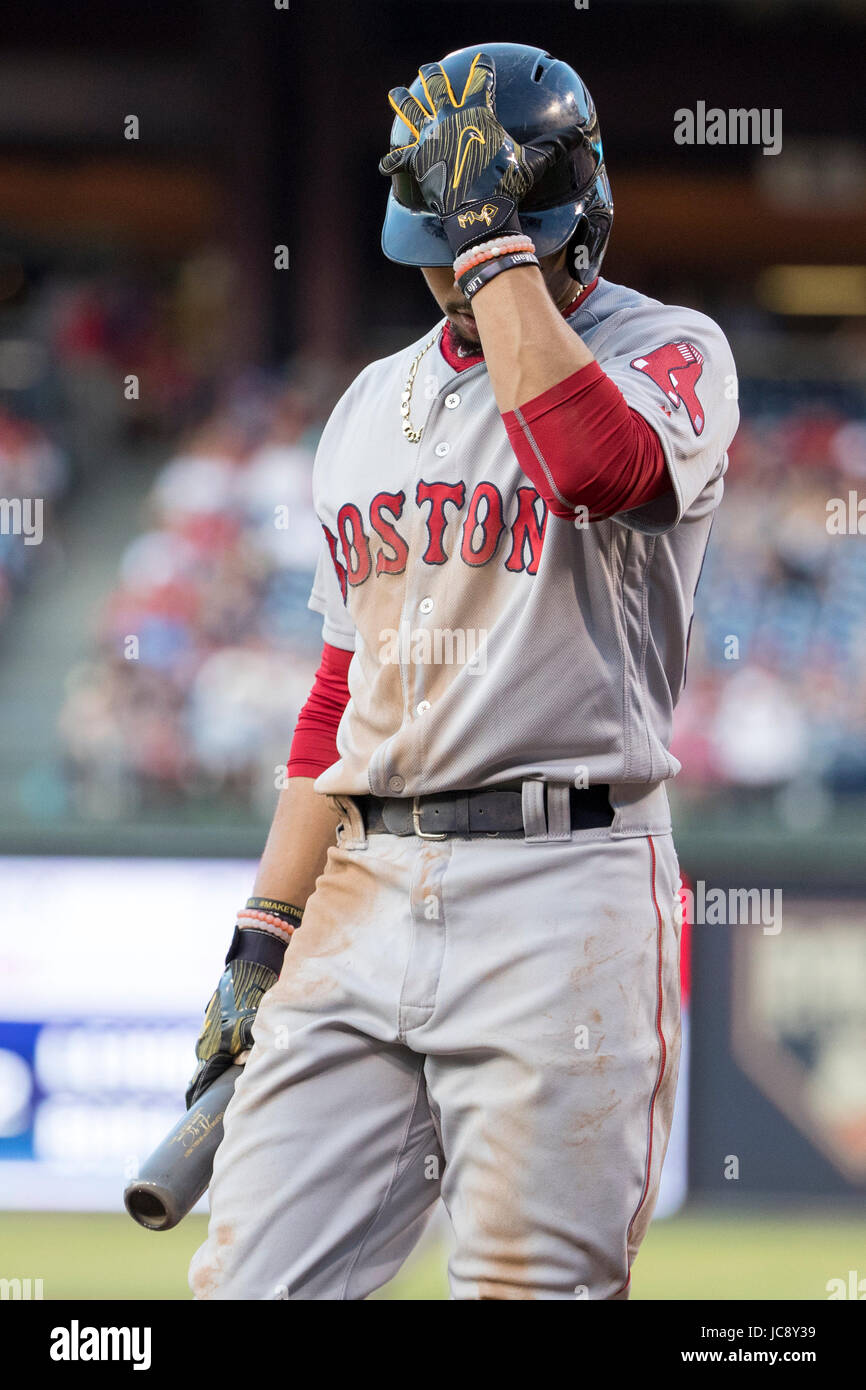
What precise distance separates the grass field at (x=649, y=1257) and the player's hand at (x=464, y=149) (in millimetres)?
3121

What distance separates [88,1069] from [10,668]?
175 inches


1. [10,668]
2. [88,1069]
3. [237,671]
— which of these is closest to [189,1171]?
[88,1069]

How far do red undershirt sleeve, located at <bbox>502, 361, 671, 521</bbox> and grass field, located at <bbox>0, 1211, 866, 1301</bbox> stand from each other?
2980 millimetres

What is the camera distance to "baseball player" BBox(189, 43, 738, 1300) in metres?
1.73

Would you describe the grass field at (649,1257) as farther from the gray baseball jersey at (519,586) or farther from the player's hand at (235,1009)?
the gray baseball jersey at (519,586)

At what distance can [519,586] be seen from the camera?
1802 mm

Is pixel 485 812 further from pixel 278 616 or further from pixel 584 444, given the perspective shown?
pixel 278 616

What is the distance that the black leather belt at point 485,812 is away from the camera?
5.92 ft

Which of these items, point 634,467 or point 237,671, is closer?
point 634,467

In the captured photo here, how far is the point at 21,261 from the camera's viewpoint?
12008mm

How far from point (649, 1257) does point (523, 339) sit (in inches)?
135

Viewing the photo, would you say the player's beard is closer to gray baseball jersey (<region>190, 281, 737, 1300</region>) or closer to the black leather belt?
gray baseball jersey (<region>190, 281, 737, 1300</region>)

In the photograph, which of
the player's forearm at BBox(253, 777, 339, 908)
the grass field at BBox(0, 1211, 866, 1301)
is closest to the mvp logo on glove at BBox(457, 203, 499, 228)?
the player's forearm at BBox(253, 777, 339, 908)

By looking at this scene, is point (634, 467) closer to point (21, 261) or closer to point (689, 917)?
point (689, 917)
